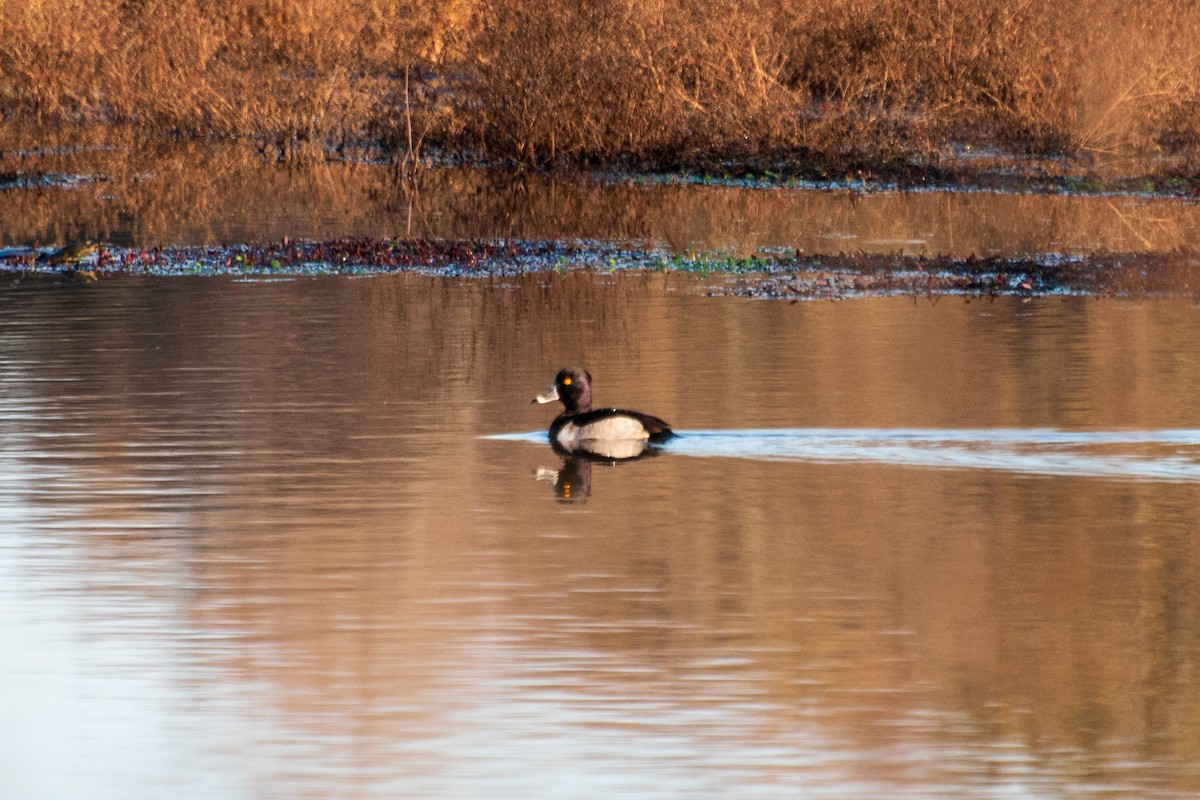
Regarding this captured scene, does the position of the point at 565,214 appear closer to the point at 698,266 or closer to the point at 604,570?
the point at 698,266

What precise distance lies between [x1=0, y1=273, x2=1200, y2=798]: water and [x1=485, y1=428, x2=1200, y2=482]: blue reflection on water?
41 mm

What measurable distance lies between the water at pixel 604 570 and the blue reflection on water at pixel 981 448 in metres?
0.04

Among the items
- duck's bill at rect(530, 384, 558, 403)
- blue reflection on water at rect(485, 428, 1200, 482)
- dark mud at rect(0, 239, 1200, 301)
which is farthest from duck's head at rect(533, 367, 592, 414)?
dark mud at rect(0, 239, 1200, 301)

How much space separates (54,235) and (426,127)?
33.3 feet

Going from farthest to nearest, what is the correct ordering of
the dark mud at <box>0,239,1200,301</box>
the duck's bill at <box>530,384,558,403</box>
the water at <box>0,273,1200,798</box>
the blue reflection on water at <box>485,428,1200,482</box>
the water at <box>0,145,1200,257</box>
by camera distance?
the water at <box>0,145,1200,257</box> → the dark mud at <box>0,239,1200,301</box> → the duck's bill at <box>530,384,558,403</box> → the blue reflection on water at <box>485,428,1200,482</box> → the water at <box>0,273,1200,798</box>

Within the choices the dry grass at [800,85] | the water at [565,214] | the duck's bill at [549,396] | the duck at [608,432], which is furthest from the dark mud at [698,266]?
the dry grass at [800,85]

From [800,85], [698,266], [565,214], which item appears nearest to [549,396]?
[698,266]

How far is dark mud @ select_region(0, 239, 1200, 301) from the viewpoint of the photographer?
23.6 metres

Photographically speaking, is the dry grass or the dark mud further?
the dry grass

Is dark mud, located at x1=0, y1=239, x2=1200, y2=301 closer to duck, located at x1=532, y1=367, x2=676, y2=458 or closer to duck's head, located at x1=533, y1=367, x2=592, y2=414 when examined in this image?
duck's head, located at x1=533, y1=367, x2=592, y2=414

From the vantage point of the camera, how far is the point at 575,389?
1593cm

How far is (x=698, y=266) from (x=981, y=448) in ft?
36.7

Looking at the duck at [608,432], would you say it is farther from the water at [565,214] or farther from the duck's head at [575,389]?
the water at [565,214]

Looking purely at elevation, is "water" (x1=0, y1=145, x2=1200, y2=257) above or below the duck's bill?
above
